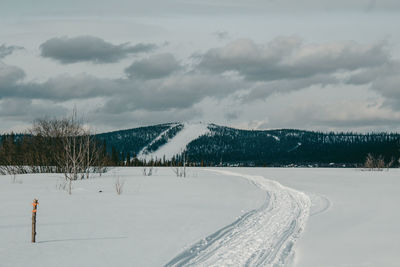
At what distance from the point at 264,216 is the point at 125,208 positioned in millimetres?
6350

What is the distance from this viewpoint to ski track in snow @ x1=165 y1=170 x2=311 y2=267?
7949 mm

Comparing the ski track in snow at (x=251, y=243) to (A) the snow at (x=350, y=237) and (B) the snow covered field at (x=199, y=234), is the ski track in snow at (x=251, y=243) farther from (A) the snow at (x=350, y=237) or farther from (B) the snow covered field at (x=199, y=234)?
(A) the snow at (x=350, y=237)

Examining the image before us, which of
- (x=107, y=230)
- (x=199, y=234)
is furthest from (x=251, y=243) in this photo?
(x=107, y=230)

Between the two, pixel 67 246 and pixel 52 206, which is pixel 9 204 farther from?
pixel 67 246

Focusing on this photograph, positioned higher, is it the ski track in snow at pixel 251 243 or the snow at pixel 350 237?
the ski track in snow at pixel 251 243

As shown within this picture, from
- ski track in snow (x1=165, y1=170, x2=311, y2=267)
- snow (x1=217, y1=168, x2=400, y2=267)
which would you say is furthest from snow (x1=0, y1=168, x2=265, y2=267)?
snow (x1=217, y1=168, x2=400, y2=267)

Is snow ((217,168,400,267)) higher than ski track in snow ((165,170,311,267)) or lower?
lower

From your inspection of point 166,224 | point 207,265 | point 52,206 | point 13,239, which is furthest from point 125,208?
point 207,265

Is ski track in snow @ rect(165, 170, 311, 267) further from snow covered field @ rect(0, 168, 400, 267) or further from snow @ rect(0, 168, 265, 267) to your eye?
snow @ rect(0, 168, 265, 267)

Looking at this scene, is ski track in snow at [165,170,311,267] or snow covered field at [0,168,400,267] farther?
snow covered field at [0,168,400,267]

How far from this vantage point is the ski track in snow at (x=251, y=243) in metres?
7.95

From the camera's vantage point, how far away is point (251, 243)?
960cm

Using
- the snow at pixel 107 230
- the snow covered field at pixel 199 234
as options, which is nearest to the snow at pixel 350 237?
the snow covered field at pixel 199 234

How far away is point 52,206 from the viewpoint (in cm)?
1744
